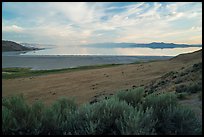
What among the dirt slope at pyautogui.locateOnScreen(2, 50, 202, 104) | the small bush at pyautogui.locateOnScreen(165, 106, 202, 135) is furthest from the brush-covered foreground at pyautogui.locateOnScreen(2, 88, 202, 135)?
the dirt slope at pyautogui.locateOnScreen(2, 50, 202, 104)

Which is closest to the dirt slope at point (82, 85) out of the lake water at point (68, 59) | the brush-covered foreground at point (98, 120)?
the brush-covered foreground at point (98, 120)

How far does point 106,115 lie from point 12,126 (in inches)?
58.3

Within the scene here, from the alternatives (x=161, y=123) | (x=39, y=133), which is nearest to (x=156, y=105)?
(x=161, y=123)

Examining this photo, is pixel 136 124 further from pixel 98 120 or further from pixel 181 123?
pixel 181 123

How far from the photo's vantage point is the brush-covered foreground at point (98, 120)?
14.1ft

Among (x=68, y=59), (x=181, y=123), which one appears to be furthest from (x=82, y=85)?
A: (x=68, y=59)

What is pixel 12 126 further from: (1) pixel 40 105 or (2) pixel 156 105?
(2) pixel 156 105

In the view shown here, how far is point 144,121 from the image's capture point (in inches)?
171

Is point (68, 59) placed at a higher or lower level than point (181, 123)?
lower

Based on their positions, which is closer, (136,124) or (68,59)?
(136,124)

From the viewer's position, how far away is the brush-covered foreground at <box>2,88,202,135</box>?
14.1 ft

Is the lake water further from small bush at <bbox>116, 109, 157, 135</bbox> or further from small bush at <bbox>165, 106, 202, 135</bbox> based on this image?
small bush at <bbox>116, 109, 157, 135</bbox>

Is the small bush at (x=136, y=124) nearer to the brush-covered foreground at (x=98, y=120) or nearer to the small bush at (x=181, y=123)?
the brush-covered foreground at (x=98, y=120)

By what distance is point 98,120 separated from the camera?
4391 millimetres
